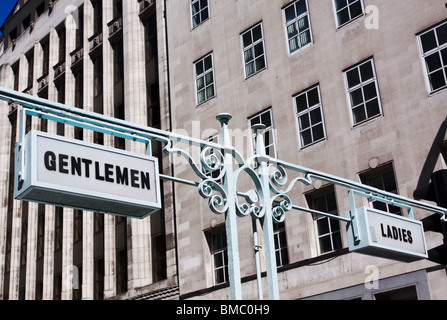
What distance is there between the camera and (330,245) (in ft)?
59.0

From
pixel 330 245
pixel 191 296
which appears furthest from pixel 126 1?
pixel 330 245

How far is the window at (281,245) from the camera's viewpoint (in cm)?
1905

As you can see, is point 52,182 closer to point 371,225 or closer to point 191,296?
point 371,225

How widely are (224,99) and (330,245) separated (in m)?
6.52

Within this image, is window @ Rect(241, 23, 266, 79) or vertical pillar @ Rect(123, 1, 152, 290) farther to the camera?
vertical pillar @ Rect(123, 1, 152, 290)

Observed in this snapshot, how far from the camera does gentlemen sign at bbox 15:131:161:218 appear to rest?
6035 mm

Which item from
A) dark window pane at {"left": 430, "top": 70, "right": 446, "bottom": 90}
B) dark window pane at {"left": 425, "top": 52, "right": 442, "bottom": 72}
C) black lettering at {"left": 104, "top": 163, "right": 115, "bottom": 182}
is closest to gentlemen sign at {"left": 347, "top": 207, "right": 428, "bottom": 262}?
black lettering at {"left": 104, "top": 163, "right": 115, "bottom": 182}

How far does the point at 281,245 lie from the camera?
63.2 feet

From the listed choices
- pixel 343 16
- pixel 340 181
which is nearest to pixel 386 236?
pixel 340 181

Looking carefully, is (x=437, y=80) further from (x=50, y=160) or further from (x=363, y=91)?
(x=50, y=160)

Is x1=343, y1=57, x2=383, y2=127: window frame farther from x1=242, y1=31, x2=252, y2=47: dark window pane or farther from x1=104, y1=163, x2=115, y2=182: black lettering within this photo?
x1=104, y1=163, x2=115, y2=182: black lettering

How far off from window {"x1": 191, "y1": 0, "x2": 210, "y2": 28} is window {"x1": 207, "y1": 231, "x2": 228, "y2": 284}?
7.85 meters

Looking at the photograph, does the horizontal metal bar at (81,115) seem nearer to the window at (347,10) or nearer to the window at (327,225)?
the window at (327,225)

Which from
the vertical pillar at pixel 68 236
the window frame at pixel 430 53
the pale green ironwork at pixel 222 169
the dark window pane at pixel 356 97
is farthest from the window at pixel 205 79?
the pale green ironwork at pixel 222 169
